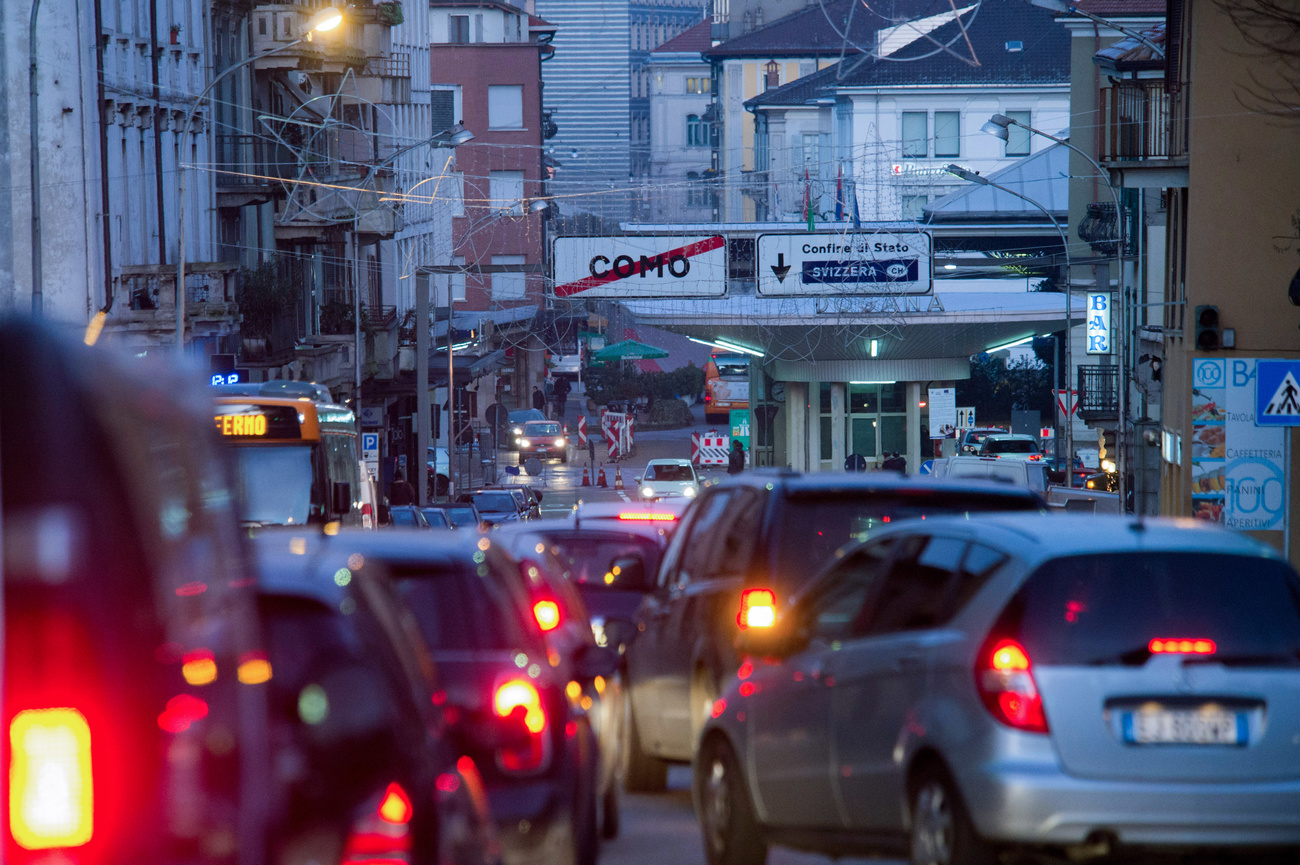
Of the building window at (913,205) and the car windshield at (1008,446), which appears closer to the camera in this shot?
the car windshield at (1008,446)

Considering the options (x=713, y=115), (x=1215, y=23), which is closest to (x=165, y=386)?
(x=1215, y=23)

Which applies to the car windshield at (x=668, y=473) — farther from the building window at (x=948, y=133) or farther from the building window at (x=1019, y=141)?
the building window at (x=1019, y=141)

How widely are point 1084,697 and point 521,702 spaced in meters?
2.08

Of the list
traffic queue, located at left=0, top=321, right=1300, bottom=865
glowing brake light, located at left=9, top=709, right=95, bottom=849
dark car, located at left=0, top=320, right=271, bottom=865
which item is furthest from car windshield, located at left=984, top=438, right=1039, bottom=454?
glowing brake light, located at left=9, top=709, right=95, bottom=849

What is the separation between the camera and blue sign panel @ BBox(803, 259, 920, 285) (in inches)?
1622

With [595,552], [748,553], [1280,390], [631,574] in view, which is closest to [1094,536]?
[748,553]

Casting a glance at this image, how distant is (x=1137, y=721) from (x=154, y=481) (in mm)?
4295

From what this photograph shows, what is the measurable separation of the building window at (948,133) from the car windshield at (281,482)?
67.0m

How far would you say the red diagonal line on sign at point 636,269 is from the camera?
39.8m

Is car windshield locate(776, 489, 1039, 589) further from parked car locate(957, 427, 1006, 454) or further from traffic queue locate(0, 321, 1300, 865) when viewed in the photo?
parked car locate(957, 427, 1006, 454)

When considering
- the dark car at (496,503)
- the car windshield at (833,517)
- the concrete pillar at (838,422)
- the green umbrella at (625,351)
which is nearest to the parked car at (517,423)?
the green umbrella at (625,351)

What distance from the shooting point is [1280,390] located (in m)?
19.2

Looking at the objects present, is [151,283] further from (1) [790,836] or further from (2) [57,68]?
(1) [790,836]

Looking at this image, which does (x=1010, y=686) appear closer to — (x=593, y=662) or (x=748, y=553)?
(x=593, y=662)
